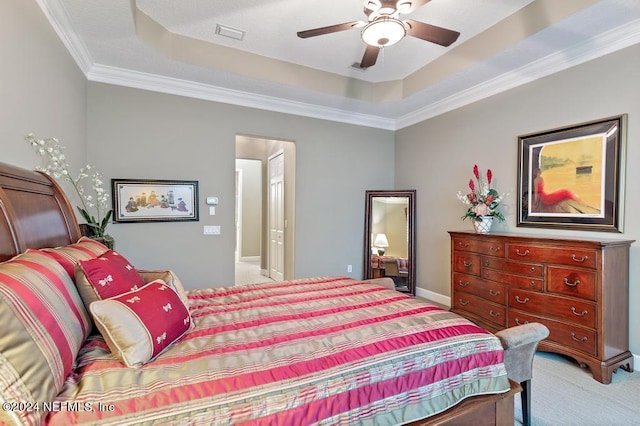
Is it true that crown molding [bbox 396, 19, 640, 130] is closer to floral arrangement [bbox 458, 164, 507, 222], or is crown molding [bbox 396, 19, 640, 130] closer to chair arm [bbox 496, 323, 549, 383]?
floral arrangement [bbox 458, 164, 507, 222]

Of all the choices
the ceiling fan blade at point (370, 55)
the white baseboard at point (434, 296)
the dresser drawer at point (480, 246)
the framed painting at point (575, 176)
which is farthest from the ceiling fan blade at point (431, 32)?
the white baseboard at point (434, 296)

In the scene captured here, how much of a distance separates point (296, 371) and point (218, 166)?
3277mm

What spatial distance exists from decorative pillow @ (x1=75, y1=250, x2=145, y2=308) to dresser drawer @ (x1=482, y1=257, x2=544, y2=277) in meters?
3.13

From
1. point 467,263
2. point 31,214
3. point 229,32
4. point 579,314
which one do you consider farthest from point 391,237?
point 31,214

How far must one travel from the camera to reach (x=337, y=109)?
15.1 ft

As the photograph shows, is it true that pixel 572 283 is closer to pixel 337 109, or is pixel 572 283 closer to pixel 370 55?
pixel 370 55

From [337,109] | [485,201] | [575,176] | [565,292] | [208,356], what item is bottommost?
[565,292]

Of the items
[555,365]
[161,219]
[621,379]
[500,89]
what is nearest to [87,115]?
[161,219]

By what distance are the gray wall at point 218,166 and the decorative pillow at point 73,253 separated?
186 cm

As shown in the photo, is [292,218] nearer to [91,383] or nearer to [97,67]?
[97,67]

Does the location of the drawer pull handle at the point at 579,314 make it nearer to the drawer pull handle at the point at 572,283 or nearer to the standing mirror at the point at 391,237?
the drawer pull handle at the point at 572,283

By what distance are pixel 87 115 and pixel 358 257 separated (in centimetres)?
392

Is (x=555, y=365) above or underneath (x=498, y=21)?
underneath

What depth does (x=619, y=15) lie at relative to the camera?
2.43m
